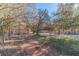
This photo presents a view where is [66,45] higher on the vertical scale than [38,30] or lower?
lower

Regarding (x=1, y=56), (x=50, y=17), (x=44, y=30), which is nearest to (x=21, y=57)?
(x=1, y=56)

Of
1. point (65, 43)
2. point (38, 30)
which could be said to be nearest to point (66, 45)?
point (65, 43)

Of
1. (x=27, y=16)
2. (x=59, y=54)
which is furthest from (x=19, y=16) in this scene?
(x=59, y=54)

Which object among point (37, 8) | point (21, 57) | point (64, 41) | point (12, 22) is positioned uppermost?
point (37, 8)

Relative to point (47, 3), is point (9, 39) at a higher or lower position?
lower

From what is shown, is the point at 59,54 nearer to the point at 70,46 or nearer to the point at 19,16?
the point at 70,46

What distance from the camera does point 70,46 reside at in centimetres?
117

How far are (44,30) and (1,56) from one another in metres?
0.37

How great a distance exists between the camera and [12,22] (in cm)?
118

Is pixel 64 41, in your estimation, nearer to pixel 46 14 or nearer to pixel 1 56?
pixel 46 14

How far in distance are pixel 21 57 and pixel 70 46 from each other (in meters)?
0.37

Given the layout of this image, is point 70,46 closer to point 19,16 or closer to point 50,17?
point 50,17

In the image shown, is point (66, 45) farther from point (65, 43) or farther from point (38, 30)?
point (38, 30)

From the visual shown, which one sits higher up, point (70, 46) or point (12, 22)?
point (12, 22)
